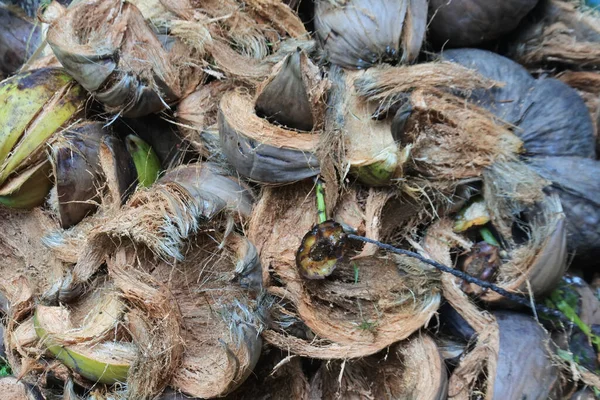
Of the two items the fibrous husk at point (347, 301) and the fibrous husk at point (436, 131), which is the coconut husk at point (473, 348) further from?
the fibrous husk at point (436, 131)

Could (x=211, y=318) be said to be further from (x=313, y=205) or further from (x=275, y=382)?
(x=313, y=205)

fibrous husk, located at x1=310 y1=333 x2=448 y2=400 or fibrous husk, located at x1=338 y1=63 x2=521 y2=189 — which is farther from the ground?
fibrous husk, located at x1=338 y1=63 x2=521 y2=189

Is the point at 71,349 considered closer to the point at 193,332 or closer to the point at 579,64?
the point at 193,332

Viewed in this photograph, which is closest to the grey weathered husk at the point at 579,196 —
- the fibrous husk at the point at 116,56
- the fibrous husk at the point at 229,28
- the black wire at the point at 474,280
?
the black wire at the point at 474,280

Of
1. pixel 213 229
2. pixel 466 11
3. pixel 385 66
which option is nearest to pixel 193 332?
pixel 213 229

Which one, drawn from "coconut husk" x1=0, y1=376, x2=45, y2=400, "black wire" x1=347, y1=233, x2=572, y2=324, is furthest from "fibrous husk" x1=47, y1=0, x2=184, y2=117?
"coconut husk" x1=0, y1=376, x2=45, y2=400

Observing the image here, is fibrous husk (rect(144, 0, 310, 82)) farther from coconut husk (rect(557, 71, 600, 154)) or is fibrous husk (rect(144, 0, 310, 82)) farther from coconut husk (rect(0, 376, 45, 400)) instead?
coconut husk (rect(0, 376, 45, 400))
